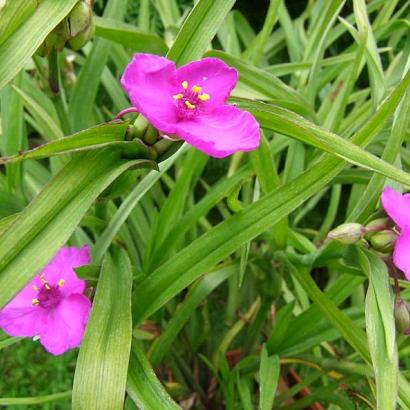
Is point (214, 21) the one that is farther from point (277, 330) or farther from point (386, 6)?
point (386, 6)

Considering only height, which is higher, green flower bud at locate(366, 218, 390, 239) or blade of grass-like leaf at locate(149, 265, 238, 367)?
green flower bud at locate(366, 218, 390, 239)

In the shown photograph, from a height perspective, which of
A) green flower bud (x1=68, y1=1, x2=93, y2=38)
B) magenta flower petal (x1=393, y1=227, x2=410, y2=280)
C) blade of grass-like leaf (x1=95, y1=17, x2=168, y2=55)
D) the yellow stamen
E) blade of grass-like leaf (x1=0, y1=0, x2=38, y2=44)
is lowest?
magenta flower petal (x1=393, y1=227, x2=410, y2=280)

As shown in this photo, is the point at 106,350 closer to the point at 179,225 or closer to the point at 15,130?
the point at 179,225

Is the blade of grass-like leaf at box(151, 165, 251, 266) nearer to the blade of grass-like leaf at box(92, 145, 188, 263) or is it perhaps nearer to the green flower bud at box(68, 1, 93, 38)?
the blade of grass-like leaf at box(92, 145, 188, 263)

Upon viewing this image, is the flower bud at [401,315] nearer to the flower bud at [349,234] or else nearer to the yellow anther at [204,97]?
the flower bud at [349,234]

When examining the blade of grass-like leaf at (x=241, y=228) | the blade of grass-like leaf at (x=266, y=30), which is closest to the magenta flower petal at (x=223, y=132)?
the blade of grass-like leaf at (x=241, y=228)

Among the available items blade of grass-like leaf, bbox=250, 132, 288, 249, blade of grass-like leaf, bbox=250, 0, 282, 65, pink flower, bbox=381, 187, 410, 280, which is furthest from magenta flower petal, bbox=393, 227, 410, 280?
blade of grass-like leaf, bbox=250, 0, 282, 65

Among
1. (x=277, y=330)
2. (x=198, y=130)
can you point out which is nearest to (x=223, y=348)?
(x=277, y=330)
